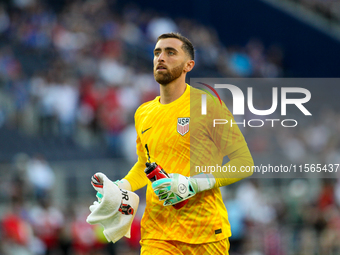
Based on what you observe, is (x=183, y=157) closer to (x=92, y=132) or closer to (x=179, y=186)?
(x=179, y=186)

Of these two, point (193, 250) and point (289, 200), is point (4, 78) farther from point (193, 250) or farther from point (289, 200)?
point (193, 250)

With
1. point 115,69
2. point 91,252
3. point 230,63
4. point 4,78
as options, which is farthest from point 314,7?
point 91,252

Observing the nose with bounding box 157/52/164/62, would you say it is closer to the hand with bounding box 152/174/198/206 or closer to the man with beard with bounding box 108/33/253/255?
the man with beard with bounding box 108/33/253/255

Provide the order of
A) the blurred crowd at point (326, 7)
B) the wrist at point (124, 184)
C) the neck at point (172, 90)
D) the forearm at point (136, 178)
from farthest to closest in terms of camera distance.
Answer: the blurred crowd at point (326, 7)
the forearm at point (136, 178)
the wrist at point (124, 184)
the neck at point (172, 90)

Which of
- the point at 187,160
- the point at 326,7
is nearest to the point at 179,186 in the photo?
the point at 187,160

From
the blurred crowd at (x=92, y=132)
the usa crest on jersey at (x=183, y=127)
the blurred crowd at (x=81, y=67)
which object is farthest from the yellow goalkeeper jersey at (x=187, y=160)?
the blurred crowd at (x=81, y=67)

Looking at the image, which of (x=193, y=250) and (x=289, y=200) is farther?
(x=289, y=200)

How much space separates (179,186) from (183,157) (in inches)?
16.6

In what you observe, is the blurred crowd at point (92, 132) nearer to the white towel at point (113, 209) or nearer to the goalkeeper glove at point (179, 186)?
the white towel at point (113, 209)

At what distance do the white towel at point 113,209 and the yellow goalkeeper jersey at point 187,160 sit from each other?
0.57ft

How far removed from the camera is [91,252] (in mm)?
9656

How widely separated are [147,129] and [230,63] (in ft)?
45.5

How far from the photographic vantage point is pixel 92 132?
12078mm

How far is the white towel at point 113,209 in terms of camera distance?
14.8 ft
